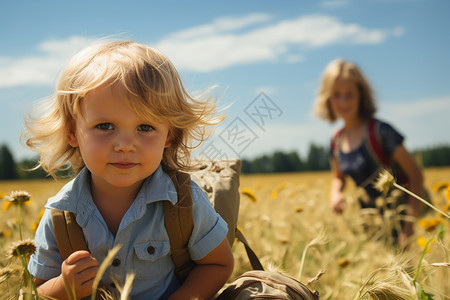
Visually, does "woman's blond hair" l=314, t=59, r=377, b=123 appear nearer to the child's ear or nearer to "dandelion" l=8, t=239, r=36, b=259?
the child's ear

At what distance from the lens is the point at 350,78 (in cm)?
467

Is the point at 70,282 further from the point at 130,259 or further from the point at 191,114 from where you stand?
the point at 191,114

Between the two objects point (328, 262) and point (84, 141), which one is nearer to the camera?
point (84, 141)

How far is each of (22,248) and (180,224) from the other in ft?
1.85

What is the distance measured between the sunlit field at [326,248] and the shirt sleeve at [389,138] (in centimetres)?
57

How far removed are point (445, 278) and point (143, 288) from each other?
5.46ft

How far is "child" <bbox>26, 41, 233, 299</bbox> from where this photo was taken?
1532mm

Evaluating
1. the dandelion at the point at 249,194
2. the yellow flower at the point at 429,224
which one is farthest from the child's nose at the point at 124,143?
the yellow flower at the point at 429,224

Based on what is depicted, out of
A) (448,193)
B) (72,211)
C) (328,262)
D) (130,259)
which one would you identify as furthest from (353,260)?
(72,211)

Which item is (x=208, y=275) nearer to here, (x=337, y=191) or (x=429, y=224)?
(x=429, y=224)

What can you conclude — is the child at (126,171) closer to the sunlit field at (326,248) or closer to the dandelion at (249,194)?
the sunlit field at (326,248)

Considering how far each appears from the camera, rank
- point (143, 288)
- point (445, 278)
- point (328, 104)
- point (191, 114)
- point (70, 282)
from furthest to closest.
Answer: point (328, 104), point (445, 278), point (191, 114), point (143, 288), point (70, 282)

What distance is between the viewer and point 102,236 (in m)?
1.66

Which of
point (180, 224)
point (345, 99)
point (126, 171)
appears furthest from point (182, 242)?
point (345, 99)
